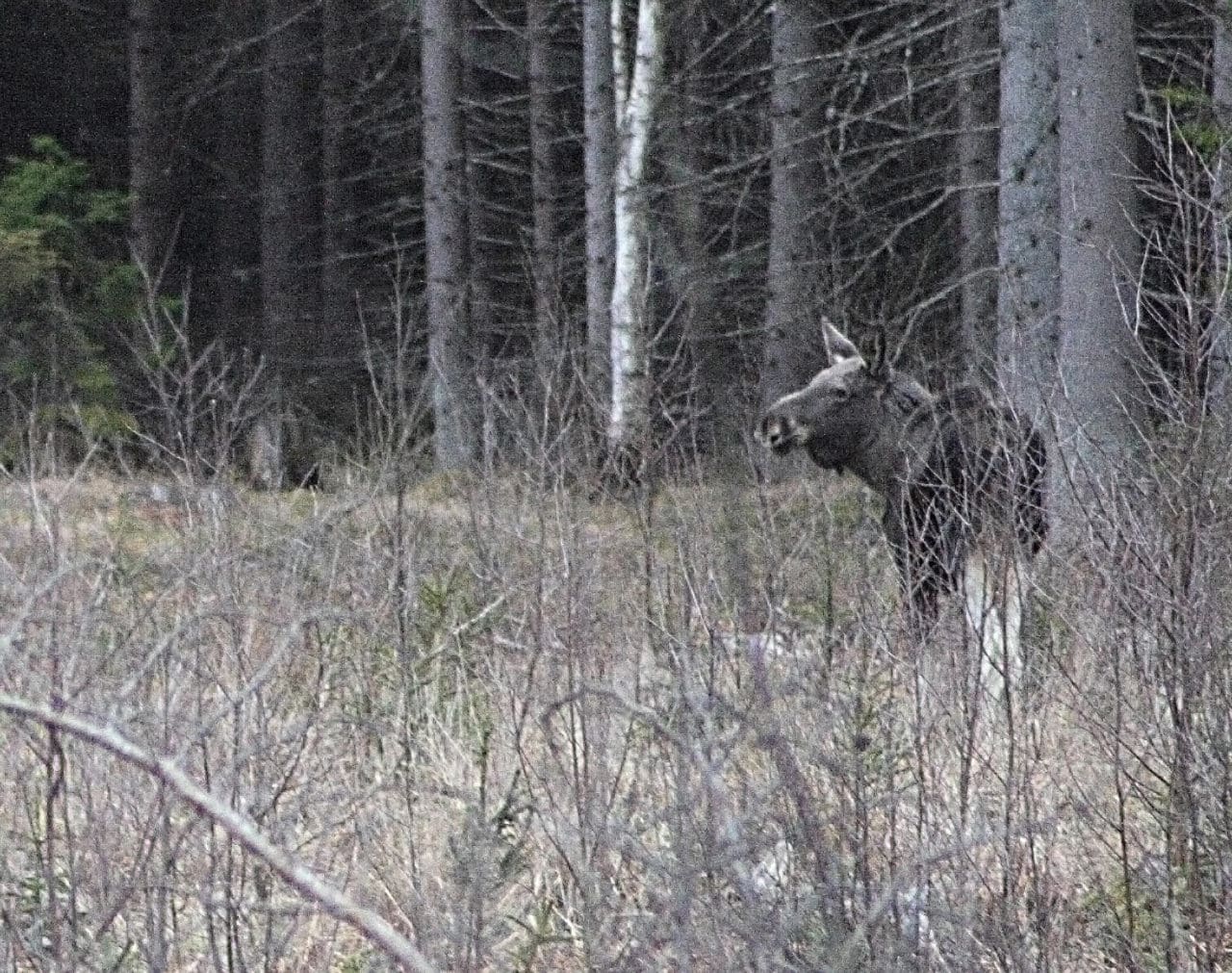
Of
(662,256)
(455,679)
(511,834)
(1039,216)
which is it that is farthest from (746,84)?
(511,834)

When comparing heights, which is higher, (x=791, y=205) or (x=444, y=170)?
(x=444, y=170)

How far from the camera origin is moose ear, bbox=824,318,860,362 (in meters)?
10.8

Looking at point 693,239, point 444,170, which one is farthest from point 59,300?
point 693,239

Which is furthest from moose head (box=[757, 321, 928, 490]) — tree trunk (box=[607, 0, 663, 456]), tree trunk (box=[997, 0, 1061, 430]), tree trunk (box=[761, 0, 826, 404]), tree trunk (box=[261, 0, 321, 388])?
tree trunk (box=[261, 0, 321, 388])

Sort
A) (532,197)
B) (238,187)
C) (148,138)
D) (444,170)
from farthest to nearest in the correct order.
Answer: (238,187) < (148,138) < (532,197) < (444,170)

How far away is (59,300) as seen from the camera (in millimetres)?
17719

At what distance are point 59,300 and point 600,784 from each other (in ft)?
43.2

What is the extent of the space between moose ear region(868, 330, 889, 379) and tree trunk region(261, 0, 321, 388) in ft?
48.3

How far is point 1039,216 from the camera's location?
38.7 ft

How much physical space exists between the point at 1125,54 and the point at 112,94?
21074 millimetres

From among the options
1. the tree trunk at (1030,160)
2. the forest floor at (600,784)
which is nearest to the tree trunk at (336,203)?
the tree trunk at (1030,160)

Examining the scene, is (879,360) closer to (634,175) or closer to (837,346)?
(837,346)

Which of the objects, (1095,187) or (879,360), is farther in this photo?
(1095,187)

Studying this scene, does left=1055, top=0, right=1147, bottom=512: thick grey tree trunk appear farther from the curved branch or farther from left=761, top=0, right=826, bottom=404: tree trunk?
the curved branch
